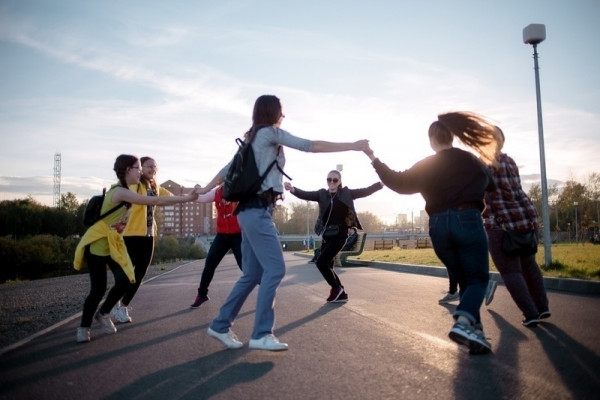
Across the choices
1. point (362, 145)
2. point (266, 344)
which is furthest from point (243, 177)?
point (266, 344)

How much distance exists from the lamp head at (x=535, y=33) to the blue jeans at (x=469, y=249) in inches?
379

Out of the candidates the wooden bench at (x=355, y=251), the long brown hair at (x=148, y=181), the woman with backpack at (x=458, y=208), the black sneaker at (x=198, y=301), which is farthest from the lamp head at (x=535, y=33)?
the black sneaker at (x=198, y=301)

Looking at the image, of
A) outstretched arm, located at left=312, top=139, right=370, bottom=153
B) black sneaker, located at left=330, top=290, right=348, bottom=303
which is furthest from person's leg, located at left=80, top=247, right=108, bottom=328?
black sneaker, located at left=330, top=290, right=348, bottom=303

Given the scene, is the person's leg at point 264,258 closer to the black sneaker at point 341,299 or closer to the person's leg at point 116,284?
the person's leg at point 116,284

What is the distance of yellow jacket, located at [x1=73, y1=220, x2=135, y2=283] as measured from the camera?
15.0ft

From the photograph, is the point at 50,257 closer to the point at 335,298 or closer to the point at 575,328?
the point at 335,298

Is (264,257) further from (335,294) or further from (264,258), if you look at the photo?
(335,294)

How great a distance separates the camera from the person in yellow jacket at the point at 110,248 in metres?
4.50

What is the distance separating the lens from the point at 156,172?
19.6 ft

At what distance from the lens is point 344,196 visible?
712cm

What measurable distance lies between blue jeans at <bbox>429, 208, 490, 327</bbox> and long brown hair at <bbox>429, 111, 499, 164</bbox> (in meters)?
0.73

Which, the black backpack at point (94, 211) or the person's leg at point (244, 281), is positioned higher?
the black backpack at point (94, 211)

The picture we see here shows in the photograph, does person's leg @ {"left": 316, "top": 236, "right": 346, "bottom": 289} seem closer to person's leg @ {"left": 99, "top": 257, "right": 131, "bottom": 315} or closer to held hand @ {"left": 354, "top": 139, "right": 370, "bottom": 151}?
person's leg @ {"left": 99, "top": 257, "right": 131, "bottom": 315}

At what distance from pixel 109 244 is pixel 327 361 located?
2.59 metres
